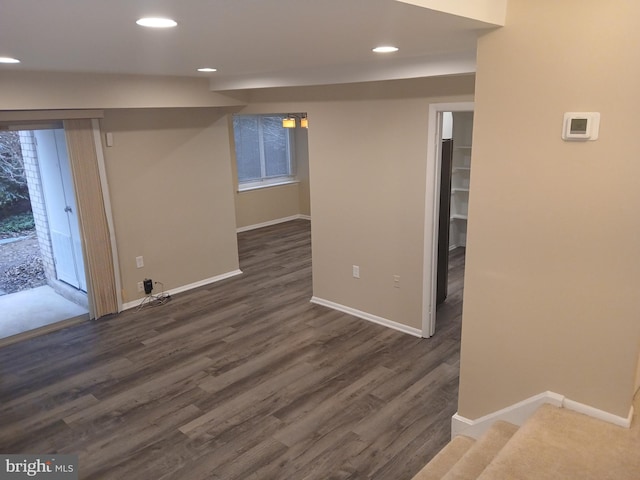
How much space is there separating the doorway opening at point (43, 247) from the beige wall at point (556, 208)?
4158 millimetres

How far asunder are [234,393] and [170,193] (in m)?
2.75

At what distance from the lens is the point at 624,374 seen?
7.59ft

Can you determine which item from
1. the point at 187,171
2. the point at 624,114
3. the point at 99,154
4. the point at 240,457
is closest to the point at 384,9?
the point at 624,114

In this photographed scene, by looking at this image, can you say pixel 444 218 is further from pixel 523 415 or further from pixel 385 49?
pixel 523 415

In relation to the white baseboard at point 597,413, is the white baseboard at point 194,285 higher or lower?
lower

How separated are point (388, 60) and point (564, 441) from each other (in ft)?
9.08

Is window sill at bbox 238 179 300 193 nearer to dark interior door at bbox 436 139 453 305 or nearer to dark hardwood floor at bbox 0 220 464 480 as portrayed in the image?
dark hardwood floor at bbox 0 220 464 480

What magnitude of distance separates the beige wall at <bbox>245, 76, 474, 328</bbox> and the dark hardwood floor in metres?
0.39

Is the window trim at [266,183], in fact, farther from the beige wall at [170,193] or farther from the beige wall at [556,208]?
the beige wall at [556,208]

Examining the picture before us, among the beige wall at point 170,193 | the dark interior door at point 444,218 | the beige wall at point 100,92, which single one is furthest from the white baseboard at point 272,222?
the dark interior door at point 444,218

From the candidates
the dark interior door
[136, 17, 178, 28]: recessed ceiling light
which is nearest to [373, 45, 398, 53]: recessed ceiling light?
[136, 17, 178, 28]: recessed ceiling light

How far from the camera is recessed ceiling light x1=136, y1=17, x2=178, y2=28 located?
1889mm

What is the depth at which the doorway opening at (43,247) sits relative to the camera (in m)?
5.18

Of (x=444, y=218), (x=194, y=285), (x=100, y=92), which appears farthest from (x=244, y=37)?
(x=194, y=285)
